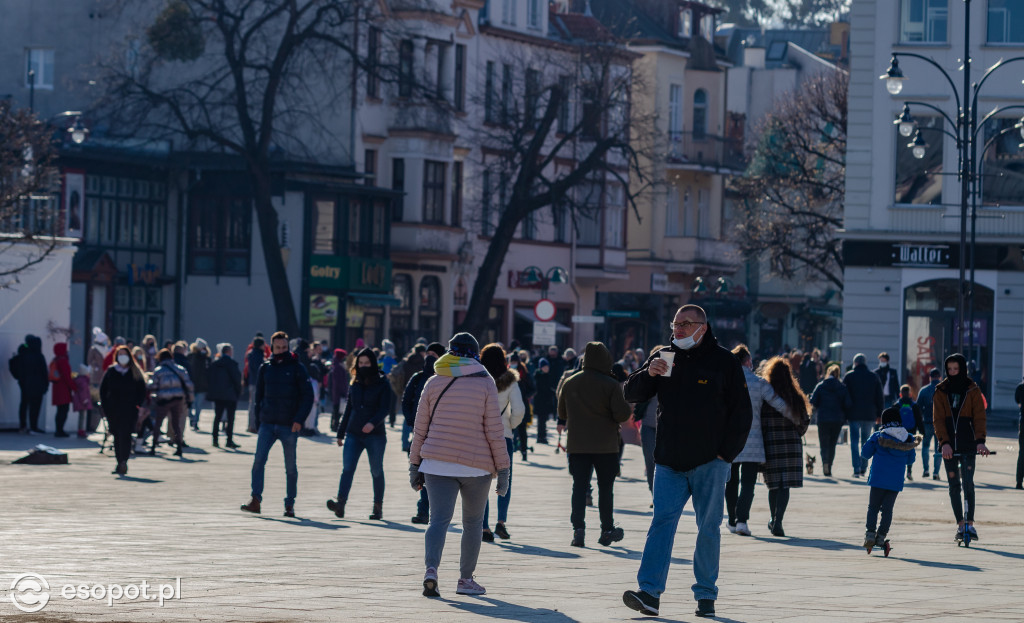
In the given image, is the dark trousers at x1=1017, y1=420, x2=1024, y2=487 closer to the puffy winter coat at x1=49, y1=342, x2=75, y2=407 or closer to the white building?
the puffy winter coat at x1=49, y1=342, x2=75, y2=407

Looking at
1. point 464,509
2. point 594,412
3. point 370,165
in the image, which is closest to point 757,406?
point 594,412

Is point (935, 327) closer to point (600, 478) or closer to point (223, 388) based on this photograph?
point (223, 388)

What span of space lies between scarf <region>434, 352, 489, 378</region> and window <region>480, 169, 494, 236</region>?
47.5 m

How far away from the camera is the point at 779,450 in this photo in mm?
17844

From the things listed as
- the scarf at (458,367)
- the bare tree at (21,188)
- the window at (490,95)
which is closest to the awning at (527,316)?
the window at (490,95)

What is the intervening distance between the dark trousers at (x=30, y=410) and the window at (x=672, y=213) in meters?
42.2

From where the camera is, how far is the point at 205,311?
5528cm

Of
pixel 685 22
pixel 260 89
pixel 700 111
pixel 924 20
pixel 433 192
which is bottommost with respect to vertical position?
pixel 433 192

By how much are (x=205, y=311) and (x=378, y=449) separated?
37221 mm

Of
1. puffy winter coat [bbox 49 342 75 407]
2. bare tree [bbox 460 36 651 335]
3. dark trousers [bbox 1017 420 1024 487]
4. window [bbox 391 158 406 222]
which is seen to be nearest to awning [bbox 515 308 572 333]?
bare tree [bbox 460 36 651 335]

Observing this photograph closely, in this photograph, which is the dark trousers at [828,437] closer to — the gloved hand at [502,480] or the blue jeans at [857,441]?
the blue jeans at [857,441]

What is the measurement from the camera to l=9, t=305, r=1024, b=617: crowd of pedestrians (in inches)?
440

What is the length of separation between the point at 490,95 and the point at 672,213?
484 inches

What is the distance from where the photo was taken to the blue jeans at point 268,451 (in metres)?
18.7
